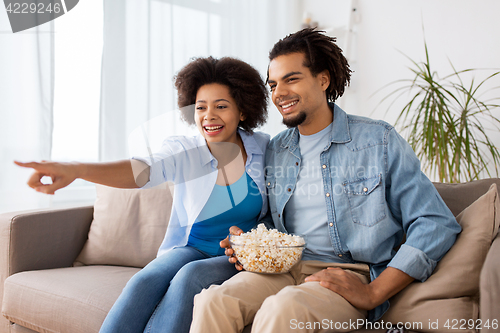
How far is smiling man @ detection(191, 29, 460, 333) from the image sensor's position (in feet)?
3.22

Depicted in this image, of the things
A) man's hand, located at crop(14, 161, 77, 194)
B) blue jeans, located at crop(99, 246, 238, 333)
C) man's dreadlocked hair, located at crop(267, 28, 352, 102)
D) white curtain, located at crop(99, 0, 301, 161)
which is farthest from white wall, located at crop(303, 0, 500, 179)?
man's hand, located at crop(14, 161, 77, 194)

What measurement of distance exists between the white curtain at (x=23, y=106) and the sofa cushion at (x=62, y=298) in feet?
1.86

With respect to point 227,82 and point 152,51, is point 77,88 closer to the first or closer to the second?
point 152,51

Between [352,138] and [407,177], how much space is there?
22 centimetres

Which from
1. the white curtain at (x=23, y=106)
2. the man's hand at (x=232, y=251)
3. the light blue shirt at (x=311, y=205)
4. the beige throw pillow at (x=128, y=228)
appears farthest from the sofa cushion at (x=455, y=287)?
the white curtain at (x=23, y=106)

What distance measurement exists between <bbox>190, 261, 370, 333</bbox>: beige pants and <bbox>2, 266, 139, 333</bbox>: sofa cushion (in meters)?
0.49

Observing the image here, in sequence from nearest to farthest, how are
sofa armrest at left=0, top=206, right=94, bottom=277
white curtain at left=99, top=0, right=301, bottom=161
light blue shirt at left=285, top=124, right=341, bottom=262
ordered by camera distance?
light blue shirt at left=285, top=124, right=341, bottom=262
sofa armrest at left=0, top=206, right=94, bottom=277
white curtain at left=99, top=0, right=301, bottom=161

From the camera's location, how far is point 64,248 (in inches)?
68.1

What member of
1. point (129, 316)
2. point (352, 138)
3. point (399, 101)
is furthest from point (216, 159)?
point (399, 101)

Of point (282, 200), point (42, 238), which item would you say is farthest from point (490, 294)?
point (42, 238)

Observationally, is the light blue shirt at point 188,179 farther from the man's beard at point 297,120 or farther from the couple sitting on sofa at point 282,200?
the man's beard at point 297,120

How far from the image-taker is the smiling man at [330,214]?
98 cm

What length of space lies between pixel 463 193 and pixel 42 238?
164 centimetres

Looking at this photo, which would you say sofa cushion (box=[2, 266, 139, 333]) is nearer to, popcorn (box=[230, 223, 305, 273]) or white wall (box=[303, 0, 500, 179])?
popcorn (box=[230, 223, 305, 273])
